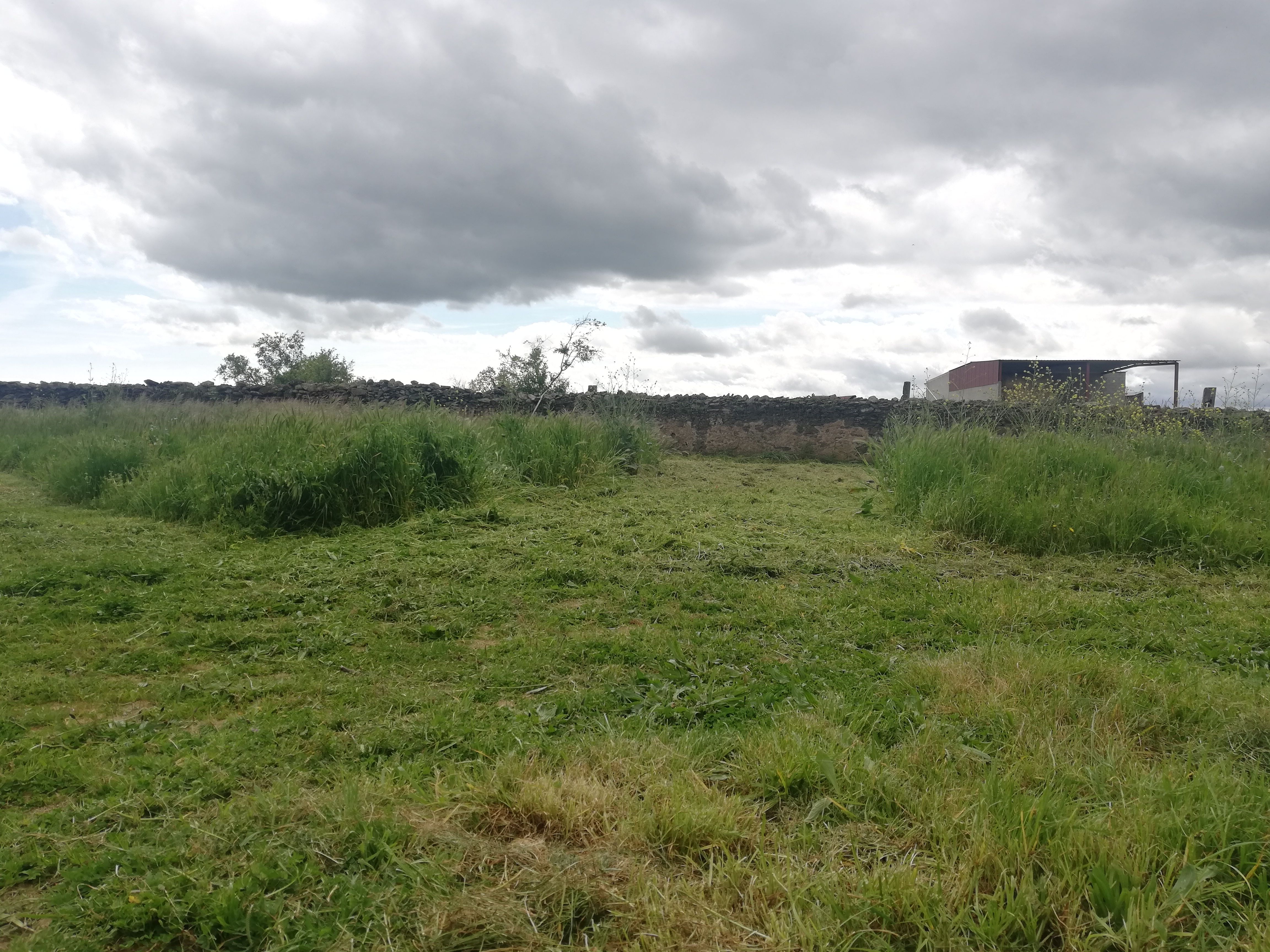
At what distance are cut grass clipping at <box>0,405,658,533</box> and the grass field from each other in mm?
1574

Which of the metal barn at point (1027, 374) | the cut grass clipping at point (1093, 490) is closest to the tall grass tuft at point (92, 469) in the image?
the cut grass clipping at point (1093, 490)

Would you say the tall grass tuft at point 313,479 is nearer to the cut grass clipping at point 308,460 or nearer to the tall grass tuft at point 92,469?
the cut grass clipping at point 308,460

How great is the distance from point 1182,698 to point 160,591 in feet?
16.5

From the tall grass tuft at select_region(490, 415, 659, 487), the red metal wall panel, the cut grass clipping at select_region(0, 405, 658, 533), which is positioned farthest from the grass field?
the red metal wall panel

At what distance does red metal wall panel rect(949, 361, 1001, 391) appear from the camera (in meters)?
23.0

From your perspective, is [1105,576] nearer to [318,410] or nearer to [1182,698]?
[1182,698]

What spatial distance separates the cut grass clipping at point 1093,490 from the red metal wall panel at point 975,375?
14.2 metres

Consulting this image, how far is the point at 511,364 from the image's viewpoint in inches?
925

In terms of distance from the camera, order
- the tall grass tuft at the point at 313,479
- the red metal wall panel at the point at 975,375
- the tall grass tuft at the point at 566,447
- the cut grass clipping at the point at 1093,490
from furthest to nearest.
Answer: the red metal wall panel at the point at 975,375 < the tall grass tuft at the point at 566,447 < the tall grass tuft at the point at 313,479 < the cut grass clipping at the point at 1093,490

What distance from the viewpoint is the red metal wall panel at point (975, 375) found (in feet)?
75.4

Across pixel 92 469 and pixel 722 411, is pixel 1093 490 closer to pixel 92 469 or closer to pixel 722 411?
pixel 92 469

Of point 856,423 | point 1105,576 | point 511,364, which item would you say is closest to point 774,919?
point 1105,576

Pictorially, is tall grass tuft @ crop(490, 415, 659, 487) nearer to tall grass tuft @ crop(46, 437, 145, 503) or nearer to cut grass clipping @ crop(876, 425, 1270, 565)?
cut grass clipping @ crop(876, 425, 1270, 565)

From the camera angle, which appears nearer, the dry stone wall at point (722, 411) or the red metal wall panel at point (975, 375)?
the dry stone wall at point (722, 411)
